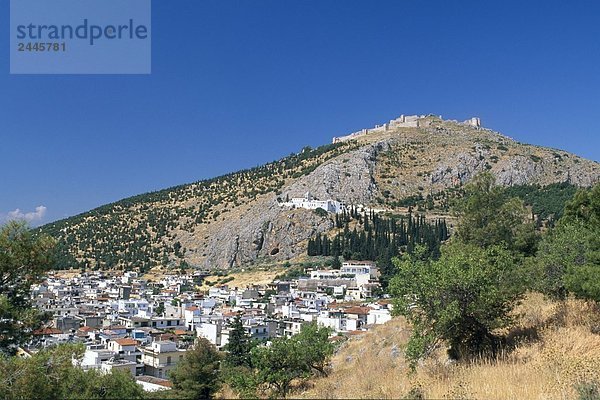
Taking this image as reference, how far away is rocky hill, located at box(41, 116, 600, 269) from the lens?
87.6 m

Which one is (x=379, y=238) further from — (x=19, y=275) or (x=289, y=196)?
(x=19, y=275)

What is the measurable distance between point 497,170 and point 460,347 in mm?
100102

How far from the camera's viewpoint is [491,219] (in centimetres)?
2105

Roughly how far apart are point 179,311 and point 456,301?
1854 inches

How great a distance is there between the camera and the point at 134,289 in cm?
6738

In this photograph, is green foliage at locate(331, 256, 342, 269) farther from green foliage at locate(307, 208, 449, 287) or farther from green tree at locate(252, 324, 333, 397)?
green tree at locate(252, 324, 333, 397)

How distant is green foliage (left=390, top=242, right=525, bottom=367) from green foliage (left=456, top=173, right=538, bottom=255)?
9.65 metres

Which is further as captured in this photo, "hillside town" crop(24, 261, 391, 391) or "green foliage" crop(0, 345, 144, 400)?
"hillside town" crop(24, 261, 391, 391)

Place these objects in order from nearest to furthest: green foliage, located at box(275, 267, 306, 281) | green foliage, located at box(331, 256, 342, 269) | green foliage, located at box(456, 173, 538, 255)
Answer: green foliage, located at box(456, 173, 538, 255), green foliage, located at box(275, 267, 306, 281), green foliage, located at box(331, 256, 342, 269)

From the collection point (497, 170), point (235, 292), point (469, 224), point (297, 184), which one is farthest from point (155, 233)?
point (469, 224)

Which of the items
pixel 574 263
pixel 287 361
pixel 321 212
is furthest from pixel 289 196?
pixel 574 263

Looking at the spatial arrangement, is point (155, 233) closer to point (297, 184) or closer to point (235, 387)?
point (297, 184)

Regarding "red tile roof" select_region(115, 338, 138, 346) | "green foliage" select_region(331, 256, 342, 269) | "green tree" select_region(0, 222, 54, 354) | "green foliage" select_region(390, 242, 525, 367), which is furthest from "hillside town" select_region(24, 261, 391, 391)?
"green foliage" select_region(390, 242, 525, 367)

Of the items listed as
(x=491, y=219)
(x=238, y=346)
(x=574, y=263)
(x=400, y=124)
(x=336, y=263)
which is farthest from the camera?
(x=400, y=124)
